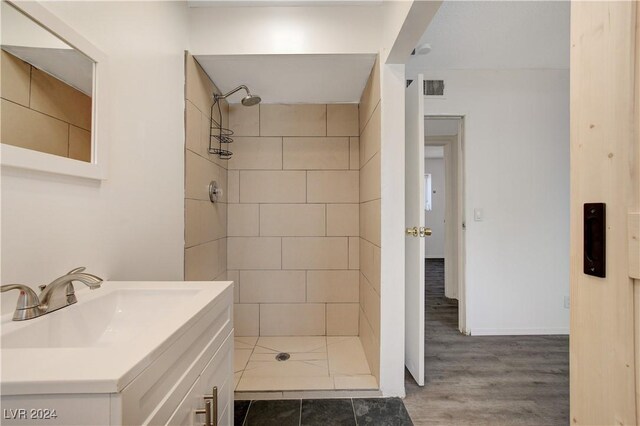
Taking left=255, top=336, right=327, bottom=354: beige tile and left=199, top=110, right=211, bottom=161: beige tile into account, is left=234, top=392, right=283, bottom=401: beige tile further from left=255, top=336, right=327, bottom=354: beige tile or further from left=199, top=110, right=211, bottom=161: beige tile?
left=199, top=110, right=211, bottom=161: beige tile

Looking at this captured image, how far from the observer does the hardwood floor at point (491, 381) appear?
1.59 m

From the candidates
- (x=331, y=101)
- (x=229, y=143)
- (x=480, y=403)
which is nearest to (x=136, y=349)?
(x=480, y=403)

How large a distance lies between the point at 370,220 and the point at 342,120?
1023 millimetres

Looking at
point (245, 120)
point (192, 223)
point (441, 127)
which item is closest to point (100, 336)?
point (192, 223)

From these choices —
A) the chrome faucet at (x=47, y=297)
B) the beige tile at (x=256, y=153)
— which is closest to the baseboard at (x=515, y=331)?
the beige tile at (x=256, y=153)

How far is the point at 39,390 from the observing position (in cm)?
45

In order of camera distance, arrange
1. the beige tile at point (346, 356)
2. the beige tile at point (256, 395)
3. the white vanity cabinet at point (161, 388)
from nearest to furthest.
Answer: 1. the white vanity cabinet at point (161, 388)
2. the beige tile at point (256, 395)
3. the beige tile at point (346, 356)

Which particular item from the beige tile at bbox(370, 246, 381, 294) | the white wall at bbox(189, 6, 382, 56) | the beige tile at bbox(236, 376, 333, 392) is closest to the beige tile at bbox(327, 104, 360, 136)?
the white wall at bbox(189, 6, 382, 56)

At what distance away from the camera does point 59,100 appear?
903 millimetres

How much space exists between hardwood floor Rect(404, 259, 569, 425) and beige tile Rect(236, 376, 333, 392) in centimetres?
51

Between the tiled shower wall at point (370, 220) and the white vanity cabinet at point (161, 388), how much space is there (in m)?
1.05

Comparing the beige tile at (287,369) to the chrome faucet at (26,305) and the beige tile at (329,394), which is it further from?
the chrome faucet at (26,305)

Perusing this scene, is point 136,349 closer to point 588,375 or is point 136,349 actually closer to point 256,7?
point 588,375

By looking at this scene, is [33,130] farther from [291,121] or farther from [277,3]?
[291,121]
